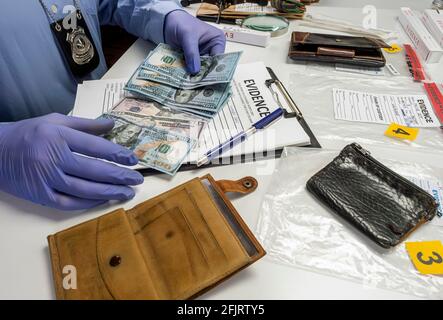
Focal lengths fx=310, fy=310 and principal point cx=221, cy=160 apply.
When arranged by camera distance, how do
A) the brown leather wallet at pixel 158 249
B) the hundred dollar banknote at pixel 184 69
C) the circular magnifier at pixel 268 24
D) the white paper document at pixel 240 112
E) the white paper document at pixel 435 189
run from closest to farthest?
the brown leather wallet at pixel 158 249, the white paper document at pixel 435 189, the white paper document at pixel 240 112, the hundred dollar banknote at pixel 184 69, the circular magnifier at pixel 268 24

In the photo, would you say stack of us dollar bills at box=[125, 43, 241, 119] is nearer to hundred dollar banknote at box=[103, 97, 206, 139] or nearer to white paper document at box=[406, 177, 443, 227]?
hundred dollar banknote at box=[103, 97, 206, 139]

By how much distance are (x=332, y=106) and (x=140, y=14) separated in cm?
63

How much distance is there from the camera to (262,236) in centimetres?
49

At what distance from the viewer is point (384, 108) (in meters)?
0.72

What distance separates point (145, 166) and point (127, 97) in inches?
9.2

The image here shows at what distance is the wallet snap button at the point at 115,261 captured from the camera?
0.41 m

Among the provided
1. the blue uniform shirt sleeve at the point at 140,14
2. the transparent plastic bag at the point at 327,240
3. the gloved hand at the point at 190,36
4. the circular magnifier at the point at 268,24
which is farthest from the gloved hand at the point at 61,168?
the circular magnifier at the point at 268,24

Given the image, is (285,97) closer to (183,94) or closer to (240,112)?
(240,112)

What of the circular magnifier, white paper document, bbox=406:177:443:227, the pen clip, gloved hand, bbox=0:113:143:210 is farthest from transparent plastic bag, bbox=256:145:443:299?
the circular magnifier

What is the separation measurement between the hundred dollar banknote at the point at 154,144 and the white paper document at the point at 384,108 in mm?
357

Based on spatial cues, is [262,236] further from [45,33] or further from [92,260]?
[45,33]

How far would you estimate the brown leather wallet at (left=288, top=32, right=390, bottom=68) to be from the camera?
841mm
